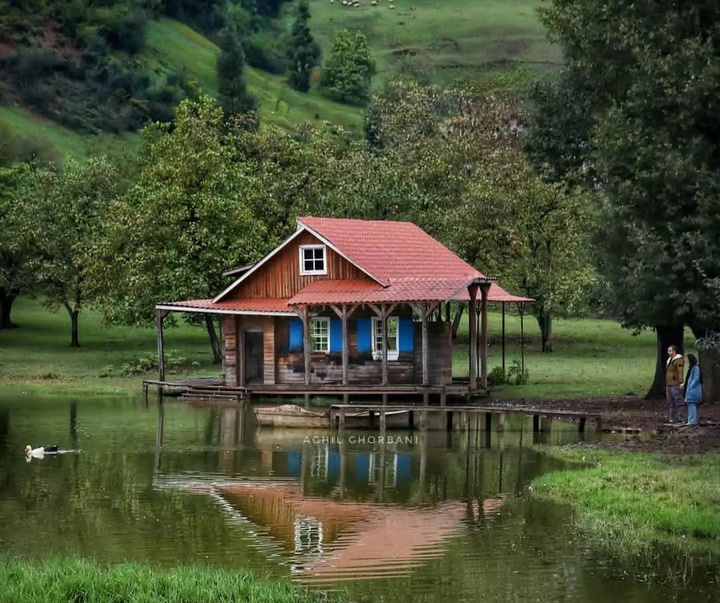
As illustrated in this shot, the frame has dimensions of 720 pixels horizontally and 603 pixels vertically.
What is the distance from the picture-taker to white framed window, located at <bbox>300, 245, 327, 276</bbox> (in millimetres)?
45750

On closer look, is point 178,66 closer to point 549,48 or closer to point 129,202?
point 549,48

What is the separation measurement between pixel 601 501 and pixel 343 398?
66.8ft

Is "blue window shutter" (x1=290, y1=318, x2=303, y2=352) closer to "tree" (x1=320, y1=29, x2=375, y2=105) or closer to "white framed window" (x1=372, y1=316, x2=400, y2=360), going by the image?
"white framed window" (x1=372, y1=316, x2=400, y2=360)

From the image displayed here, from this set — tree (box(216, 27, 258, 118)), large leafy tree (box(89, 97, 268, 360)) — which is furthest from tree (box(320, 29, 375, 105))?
large leafy tree (box(89, 97, 268, 360))

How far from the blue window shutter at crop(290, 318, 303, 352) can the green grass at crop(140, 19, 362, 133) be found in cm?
8502

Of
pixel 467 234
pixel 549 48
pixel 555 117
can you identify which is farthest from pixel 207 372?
pixel 549 48

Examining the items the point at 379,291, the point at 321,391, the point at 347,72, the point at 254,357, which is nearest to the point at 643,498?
the point at 379,291

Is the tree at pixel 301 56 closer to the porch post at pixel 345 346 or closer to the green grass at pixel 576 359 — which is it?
the green grass at pixel 576 359

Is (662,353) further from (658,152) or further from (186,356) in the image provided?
(186,356)

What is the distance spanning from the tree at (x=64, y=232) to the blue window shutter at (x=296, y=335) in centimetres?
1546

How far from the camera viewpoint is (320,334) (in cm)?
4544

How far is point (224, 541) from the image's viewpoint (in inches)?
784

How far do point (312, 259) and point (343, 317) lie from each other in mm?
4436

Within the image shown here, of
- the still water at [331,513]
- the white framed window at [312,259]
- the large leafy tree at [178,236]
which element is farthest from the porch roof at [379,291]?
the large leafy tree at [178,236]
